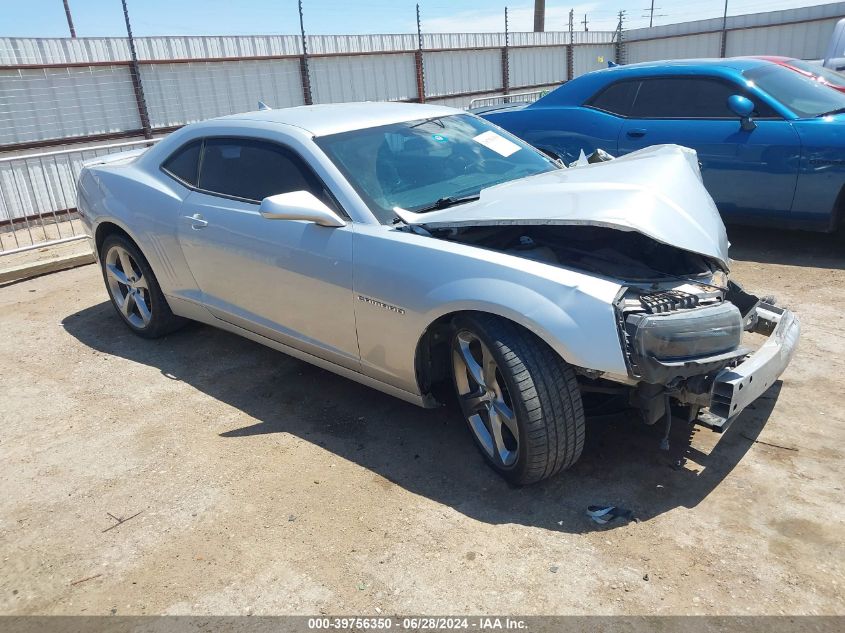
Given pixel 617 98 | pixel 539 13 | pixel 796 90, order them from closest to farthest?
pixel 796 90
pixel 617 98
pixel 539 13

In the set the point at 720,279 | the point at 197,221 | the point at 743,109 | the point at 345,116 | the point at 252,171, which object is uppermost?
the point at 345,116

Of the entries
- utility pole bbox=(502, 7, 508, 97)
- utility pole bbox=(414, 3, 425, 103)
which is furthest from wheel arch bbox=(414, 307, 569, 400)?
utility pole bbox=(502, 7, 508, 97)

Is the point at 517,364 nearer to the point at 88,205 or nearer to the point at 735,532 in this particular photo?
the point at 735,532

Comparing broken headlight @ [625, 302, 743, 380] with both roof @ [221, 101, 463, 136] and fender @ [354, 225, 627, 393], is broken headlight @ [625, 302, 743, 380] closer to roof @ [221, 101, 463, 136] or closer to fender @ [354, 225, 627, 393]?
fender @ [354, 225, 627, 393]

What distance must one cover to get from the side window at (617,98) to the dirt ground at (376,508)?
3103 mm

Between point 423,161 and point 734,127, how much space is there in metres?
3.52

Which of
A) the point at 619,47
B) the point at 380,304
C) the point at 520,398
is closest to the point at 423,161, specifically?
the point at 380,304

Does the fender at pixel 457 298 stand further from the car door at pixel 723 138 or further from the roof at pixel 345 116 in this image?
the car door at pixel 723 138

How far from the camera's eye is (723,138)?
19.7 feet

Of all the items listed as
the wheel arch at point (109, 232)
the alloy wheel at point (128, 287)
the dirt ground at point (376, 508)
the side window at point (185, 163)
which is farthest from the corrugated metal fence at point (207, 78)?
the dirt ground at point (376, 508)

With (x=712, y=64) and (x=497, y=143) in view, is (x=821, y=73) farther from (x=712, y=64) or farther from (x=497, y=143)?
(x=497, y=143)

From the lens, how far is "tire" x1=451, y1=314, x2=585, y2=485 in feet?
9.11

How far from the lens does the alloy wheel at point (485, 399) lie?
2994mm

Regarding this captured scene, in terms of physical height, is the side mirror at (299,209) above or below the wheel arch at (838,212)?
above
